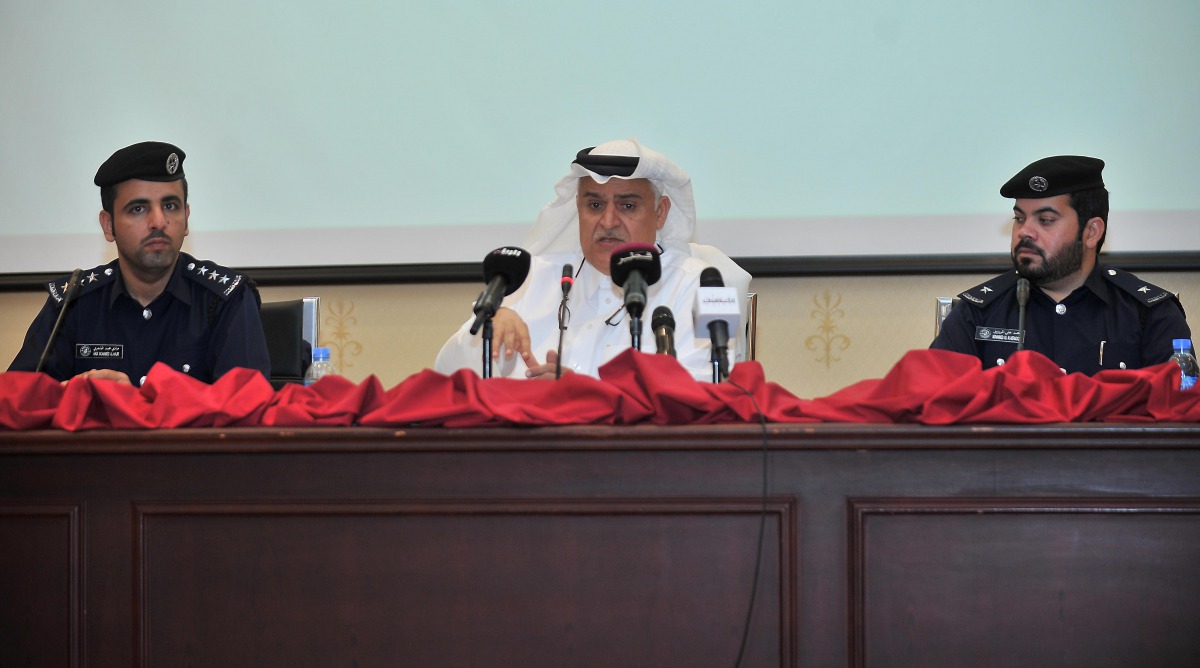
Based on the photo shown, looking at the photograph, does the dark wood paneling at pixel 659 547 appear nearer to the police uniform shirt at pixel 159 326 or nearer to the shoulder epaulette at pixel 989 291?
the police uniform shirt at pixel 159 326

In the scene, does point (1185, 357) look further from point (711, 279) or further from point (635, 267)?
point (635, 267)

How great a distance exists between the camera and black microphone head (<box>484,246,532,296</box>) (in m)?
2.10

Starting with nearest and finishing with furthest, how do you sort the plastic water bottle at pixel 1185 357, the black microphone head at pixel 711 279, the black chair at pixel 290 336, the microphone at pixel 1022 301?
1. the black microphone head at pixel 711 279
2. the plastic water bottle at pixel 1185 357
3. the microphone at pixel 1022 301
4. the black chair at pixel 290 336

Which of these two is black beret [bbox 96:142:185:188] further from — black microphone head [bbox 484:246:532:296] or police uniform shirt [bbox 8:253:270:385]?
black microphone head [bbox 484:246:532:296]

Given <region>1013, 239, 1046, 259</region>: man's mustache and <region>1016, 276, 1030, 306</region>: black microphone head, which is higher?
<region>1013, 239, 1046, 259</region>: man's mustache

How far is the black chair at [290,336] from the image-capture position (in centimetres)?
299

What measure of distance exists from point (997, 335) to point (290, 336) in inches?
74.8

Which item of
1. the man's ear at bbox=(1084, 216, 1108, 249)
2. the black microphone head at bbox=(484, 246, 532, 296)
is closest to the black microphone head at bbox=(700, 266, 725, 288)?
the black microphone head at bbox=(484, 246, 532, 296)

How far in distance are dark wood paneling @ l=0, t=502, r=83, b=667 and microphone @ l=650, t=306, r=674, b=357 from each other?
0.97m

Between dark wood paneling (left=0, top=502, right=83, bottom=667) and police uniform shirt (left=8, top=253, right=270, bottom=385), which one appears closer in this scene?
dark wood paneling (left=0, top=502, right=83, bottom=667)

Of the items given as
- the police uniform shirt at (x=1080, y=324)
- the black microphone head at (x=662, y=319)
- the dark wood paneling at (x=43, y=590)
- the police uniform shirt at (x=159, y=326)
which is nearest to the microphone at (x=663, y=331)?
the black microphone head at (x=662, y=319)

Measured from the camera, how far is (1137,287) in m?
2.91

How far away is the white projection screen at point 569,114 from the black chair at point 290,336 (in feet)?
2.12

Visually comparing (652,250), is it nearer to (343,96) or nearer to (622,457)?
(622,457)
